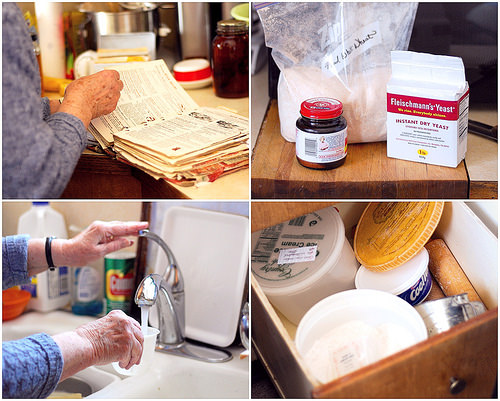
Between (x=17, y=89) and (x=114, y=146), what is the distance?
268 mm

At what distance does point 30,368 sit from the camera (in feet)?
2.36

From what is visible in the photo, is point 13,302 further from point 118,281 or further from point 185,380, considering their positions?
point 185,380

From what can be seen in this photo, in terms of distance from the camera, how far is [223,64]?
50.9 inches

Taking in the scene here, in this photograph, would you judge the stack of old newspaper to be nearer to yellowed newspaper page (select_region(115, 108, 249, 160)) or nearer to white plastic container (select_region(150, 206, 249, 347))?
yellowed newspaper page (select_region(115, 108, 249, 160))

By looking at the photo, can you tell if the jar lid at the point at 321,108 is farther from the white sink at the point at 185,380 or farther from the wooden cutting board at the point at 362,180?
the white sink at the point at 185,380

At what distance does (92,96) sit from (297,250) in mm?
406

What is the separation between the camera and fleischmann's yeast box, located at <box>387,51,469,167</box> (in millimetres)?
852

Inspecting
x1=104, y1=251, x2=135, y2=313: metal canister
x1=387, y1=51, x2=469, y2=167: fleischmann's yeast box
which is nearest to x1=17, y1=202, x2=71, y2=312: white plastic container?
x1=104, y1=251, x2=135, y2=313: metal canister

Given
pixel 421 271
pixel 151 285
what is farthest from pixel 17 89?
pixel 421 271

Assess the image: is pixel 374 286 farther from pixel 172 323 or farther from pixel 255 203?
pixel 172 323

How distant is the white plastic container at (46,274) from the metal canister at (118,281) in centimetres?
13

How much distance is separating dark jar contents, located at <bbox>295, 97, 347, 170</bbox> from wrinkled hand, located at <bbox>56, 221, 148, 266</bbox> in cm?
30

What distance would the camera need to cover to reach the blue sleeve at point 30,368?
2.35 feet

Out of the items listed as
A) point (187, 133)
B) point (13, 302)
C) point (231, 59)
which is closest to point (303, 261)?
point (187, 133)
